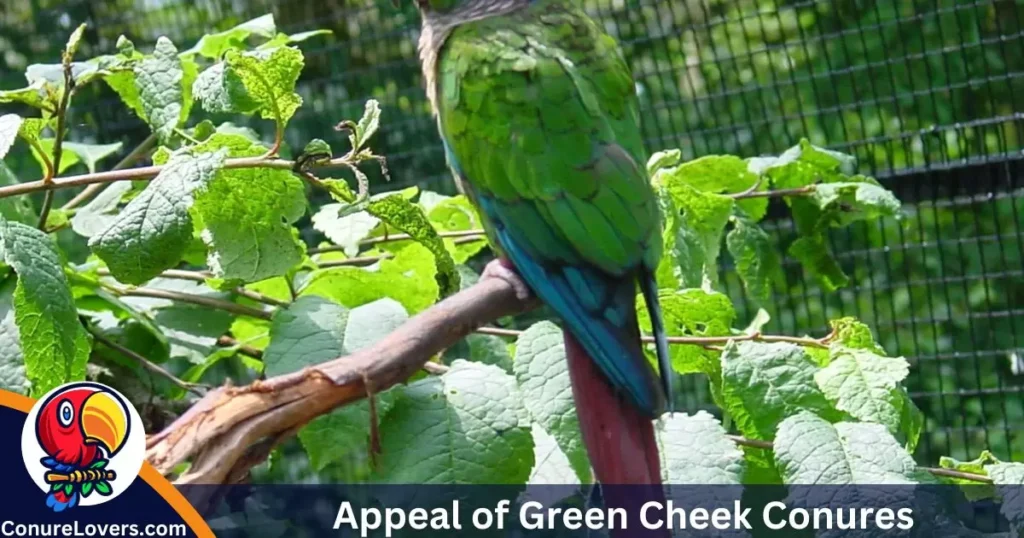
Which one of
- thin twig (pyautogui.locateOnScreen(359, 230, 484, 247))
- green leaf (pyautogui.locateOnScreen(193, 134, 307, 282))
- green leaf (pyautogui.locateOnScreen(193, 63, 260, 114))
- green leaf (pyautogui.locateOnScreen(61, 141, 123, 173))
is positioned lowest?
thin twig (pyautogui.locateOnScreen(359, 230, 484, 247))

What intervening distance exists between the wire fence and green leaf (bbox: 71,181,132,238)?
3.17 feet

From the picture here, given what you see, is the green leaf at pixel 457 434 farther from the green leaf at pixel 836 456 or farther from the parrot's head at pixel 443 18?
the parrot's head at pixel 443 18

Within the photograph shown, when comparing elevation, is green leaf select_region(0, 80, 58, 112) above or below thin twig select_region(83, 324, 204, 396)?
above

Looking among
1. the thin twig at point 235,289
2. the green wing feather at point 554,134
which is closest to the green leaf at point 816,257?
the green wing feather at point 554,134

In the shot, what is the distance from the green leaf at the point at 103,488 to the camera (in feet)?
2.12

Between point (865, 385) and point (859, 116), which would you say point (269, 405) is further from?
point (859, 116)

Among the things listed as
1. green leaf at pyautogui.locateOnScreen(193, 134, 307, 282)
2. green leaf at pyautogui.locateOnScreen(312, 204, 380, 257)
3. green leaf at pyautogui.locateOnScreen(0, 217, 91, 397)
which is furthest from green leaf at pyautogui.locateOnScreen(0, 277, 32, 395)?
green leaf at pyautogui.locateOnScreen(312, 204, 380, 257)

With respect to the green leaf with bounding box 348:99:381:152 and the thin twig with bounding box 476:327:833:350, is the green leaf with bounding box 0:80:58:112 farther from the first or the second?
the thin twig with bounding box 476:327:833:350

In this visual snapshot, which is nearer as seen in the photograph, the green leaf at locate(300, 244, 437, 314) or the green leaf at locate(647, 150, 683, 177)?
the green leaf at locate(300, 244, 437, 314)

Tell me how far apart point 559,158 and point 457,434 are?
0.23 m

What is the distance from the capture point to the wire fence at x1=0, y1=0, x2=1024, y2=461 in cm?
176

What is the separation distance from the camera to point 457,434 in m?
0.68

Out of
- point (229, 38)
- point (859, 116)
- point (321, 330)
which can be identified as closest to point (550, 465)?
point (321, 330)

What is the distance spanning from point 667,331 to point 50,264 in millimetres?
441
